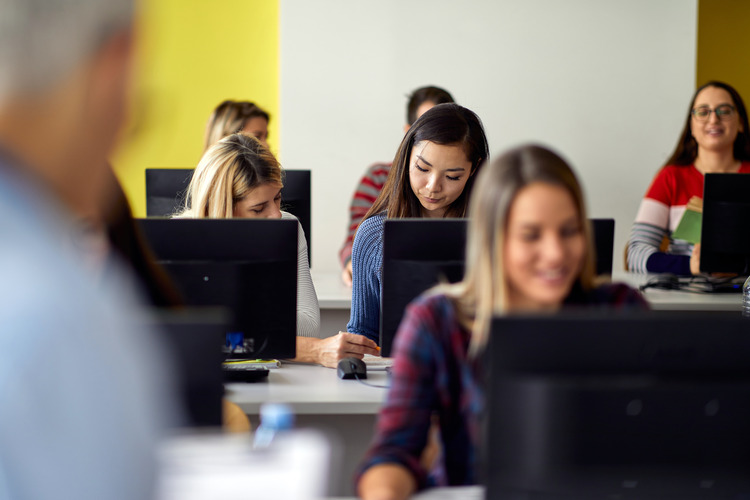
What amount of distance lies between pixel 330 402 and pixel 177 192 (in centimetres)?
150

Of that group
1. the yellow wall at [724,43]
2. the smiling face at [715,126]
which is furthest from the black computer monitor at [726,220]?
the yellow wall at [724,43]

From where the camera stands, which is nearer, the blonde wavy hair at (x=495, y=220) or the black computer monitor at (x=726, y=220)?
the blonde wavy hair at (x=495, y=220)

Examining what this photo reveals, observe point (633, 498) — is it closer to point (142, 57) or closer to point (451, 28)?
point (142, 57)

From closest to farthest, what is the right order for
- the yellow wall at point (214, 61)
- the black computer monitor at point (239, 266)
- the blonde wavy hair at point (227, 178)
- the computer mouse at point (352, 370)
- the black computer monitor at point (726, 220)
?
the black computer monitor at point (239, 266) → the computer mouse at point (352, 370) → the blonde wavy hair at point (227, 178) → the black computer monitor at point (726, 220) → the yellow wall at point (214, 61)

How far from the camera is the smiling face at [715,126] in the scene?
3.75 meters

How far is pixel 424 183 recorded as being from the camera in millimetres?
2559

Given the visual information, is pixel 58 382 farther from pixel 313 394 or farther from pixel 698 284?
pixel 698 284

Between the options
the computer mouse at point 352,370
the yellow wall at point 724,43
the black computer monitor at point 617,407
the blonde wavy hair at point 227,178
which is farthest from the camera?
the yellow wall at point 724,43

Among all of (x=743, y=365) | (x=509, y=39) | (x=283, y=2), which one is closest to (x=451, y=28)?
(x=509, y=39)

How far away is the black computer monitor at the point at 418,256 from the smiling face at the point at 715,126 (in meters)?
2.28

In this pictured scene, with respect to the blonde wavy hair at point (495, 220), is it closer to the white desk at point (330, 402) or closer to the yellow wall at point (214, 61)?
the white desk at point (330, 402)

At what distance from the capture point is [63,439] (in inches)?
16.0

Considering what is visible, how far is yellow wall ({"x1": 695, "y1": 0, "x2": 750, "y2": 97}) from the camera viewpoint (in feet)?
16.3

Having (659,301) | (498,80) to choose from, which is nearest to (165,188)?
(659,301)
